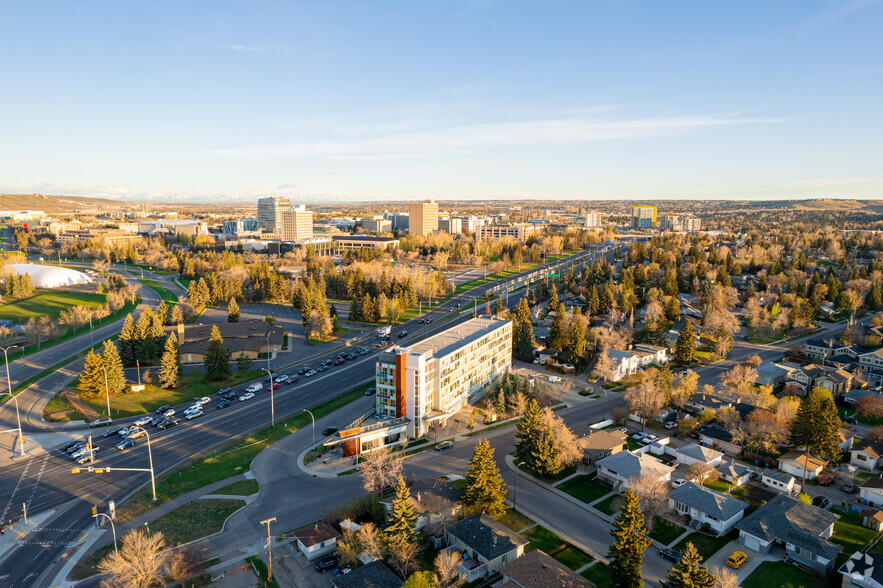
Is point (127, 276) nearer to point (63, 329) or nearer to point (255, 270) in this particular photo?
point (255, 270)

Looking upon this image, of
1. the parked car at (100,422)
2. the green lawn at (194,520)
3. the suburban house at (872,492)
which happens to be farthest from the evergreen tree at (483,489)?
the parked car at (100,422)

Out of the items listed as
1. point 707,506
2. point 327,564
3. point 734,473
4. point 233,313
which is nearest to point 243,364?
point 233,313

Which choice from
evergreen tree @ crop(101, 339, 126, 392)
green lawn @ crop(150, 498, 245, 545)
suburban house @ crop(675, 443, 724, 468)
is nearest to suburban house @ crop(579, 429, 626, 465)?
suburban house @ crop(675, 443, 724, 468)

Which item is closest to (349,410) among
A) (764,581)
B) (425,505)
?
(425,505)

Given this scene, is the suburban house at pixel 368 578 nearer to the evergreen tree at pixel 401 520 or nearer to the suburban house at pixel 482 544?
the evergreen tree at pixel 401 520

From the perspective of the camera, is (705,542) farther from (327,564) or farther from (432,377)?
(432,377)
